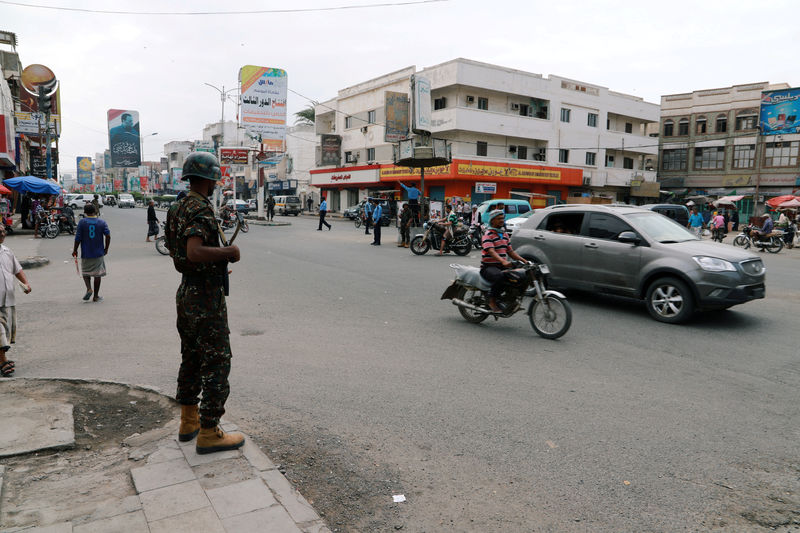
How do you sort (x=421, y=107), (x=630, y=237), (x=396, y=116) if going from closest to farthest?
(x=630, y=237)
(x=421, y=107)
(x=396, y=116)

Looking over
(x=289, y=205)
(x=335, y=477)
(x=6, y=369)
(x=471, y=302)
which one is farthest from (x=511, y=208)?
(x=289, y=205)

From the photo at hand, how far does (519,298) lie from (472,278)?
0.73 metres

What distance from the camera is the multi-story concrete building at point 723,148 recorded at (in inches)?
1683

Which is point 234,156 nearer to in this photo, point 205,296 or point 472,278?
point 472,278

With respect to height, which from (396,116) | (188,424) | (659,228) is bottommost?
(188,424)

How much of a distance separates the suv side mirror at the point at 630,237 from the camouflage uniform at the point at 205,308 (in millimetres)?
6829

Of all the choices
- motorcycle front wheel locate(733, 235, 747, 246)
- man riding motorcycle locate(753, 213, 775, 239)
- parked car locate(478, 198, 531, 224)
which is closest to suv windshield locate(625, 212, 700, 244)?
man riding motorcycle locate(753, 213, 775, 239)

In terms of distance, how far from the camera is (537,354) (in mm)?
6434

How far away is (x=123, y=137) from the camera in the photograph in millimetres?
66188

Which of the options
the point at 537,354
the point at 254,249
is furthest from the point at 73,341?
the point at 254,249

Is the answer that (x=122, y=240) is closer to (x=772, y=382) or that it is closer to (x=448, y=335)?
(x=448, y=335)

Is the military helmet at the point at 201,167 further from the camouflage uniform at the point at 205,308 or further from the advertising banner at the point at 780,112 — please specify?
the advertising banner at the point at 780,112

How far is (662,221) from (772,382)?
4.17 m

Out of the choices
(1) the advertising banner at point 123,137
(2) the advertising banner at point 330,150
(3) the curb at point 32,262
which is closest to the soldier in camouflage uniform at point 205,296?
(3) the curb at point 32,262
